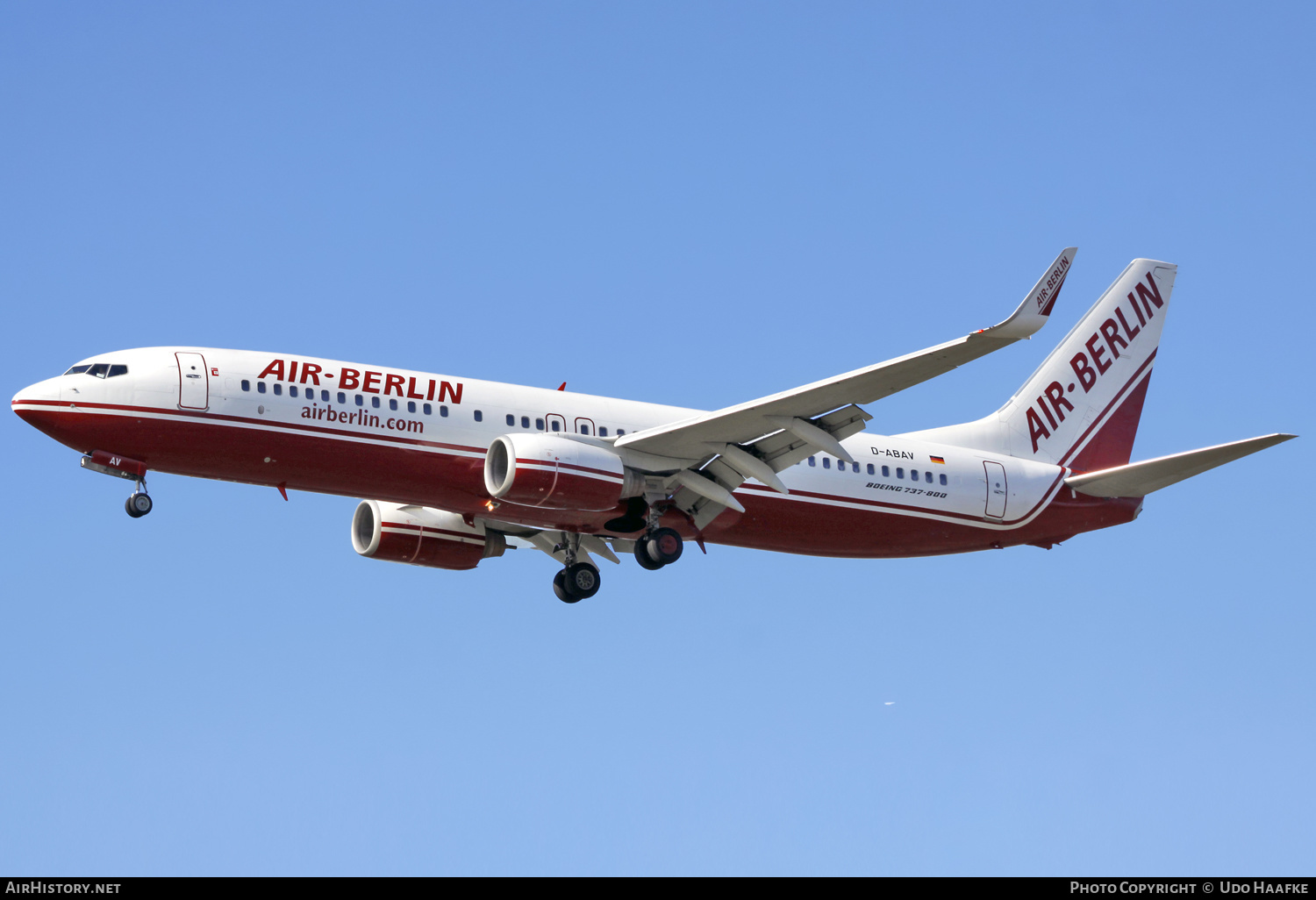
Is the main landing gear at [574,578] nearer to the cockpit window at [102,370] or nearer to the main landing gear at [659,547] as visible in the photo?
the main landing gear at [659,547]

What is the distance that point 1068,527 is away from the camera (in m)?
40.4

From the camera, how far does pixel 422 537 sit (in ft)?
127

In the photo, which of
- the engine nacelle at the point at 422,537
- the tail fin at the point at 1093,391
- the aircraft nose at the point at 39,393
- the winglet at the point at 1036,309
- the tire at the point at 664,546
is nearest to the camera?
the winglet at the point at 1036,309

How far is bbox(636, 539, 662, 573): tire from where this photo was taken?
35.5 meters

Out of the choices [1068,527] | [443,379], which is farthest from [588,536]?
[1068,527]

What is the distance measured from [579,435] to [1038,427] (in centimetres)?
1418

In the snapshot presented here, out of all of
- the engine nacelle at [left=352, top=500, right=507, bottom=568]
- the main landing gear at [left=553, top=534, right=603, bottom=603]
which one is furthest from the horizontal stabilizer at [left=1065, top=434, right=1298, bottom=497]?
the engine nacelle at [left=352, top=500, right=507, bottom=568]

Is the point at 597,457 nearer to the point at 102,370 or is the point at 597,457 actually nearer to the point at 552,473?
the point at 552,473

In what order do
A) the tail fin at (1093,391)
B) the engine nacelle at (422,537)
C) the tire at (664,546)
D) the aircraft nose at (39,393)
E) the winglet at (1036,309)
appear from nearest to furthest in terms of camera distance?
the winglet at (1036,309) < the aircraft nose at (39,393) < the tire at (664,546) < the engine nacelle at (422,537) < the tail fin at (1093,391)

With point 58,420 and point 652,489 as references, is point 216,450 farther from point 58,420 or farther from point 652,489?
point 652,489

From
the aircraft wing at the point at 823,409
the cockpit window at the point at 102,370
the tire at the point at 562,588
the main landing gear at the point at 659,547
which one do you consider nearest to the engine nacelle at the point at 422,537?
the tire at the point at 562,588

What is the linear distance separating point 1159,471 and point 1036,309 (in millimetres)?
11640

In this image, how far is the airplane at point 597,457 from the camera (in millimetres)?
32094

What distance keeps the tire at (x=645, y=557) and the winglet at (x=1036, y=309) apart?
10.5 m
